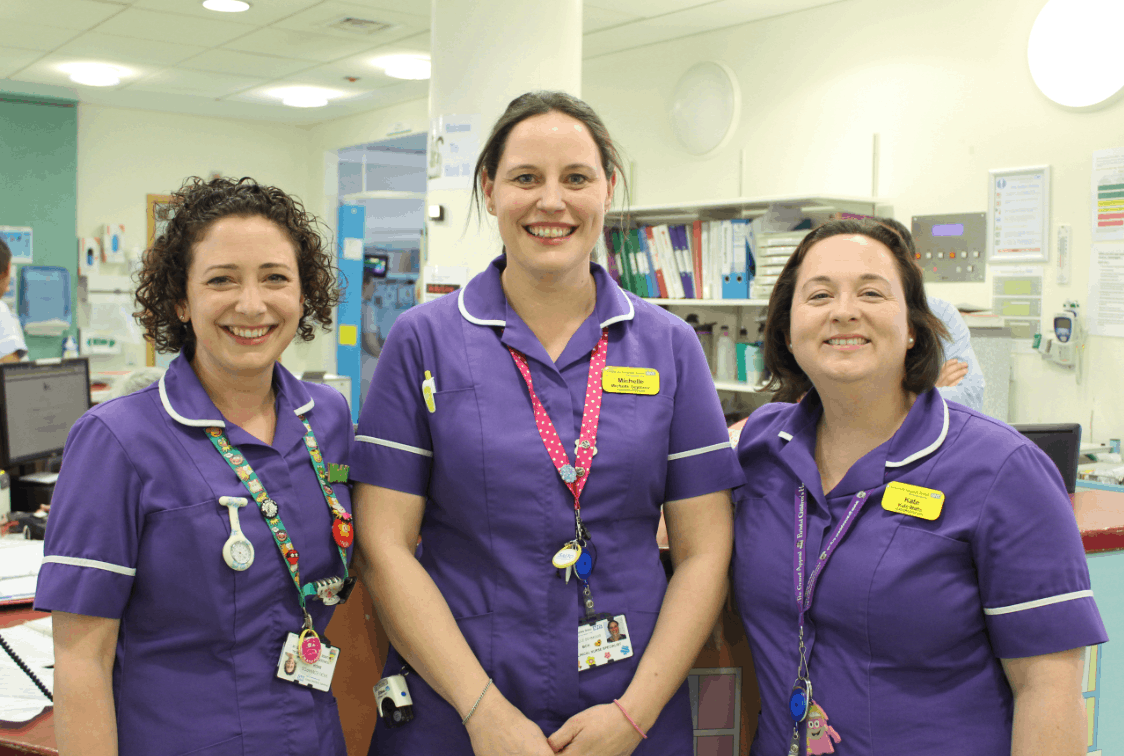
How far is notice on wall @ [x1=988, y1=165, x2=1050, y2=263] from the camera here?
3758mm

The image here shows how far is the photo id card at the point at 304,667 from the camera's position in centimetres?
136

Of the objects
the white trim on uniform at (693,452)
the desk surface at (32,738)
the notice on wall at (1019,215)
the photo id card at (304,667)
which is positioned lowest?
the desk surface at (32,738)

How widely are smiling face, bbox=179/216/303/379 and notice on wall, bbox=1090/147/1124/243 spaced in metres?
3.40

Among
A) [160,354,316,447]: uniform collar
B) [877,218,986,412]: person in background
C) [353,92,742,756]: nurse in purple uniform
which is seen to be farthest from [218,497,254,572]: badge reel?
[877,218,986,412]: person in background

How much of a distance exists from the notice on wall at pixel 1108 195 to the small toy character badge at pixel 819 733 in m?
3.02

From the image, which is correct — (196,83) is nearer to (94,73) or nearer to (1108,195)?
(94,73)

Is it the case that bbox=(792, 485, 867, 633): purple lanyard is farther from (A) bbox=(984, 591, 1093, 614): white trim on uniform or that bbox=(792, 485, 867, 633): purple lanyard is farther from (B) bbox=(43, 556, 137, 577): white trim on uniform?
(B) bbox=(43, 556, 137, 577): white trim on uniform

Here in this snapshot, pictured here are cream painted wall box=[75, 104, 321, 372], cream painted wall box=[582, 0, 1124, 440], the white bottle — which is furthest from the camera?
cream painted wall box=[75, 104, 321, 372]

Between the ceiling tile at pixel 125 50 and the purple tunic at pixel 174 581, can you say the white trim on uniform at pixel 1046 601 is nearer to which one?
the purple tunic at pixel 174 581

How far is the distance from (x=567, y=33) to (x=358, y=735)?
283 centimetres

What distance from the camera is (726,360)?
4.60m

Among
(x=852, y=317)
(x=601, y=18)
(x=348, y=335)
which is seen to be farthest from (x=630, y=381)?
(x=348, y=335)

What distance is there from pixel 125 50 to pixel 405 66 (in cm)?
182

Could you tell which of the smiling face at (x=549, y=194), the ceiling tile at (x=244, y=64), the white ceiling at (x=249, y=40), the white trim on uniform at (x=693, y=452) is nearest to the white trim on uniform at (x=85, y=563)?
the smiling face at (x=549, y=194)
